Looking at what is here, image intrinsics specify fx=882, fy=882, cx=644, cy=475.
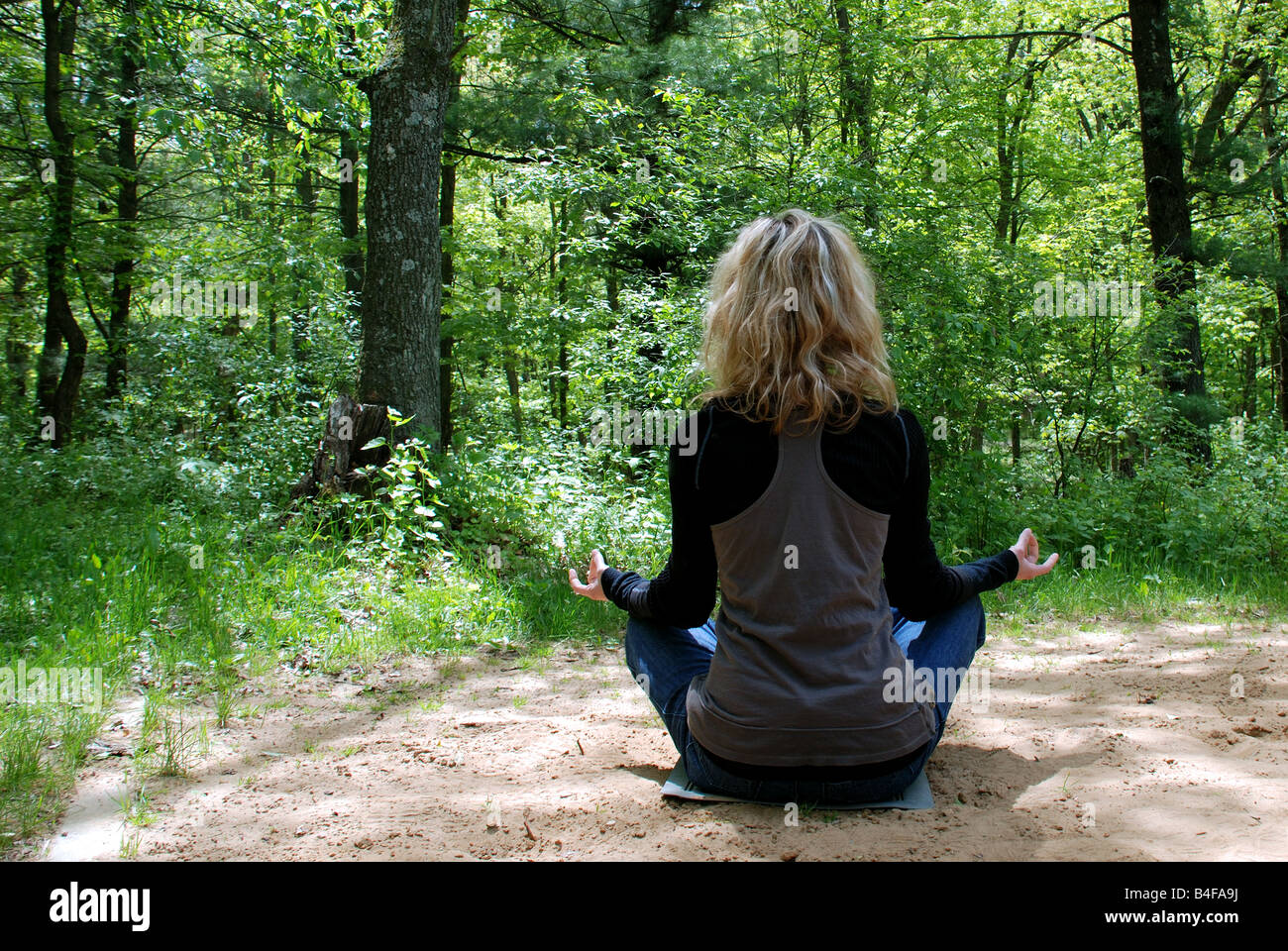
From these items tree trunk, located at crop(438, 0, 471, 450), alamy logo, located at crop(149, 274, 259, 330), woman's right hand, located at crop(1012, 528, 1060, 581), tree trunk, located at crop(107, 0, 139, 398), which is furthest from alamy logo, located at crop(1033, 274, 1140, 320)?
alamy logo, located at crop(149, 274, 259, 330)

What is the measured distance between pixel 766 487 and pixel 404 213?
576cm

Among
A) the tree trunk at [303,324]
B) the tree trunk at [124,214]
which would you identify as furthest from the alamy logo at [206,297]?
the tree trunk at [303,324]

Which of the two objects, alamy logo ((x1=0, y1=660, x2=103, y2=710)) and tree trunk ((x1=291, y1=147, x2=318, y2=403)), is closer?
alamy logo ((x1=0, y1=660, x2=103, y2=710))

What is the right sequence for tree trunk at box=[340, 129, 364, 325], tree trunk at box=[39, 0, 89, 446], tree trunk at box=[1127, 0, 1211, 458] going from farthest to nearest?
tree trunk at box=[340, 129, 364, 325] → tree trunk at box=[1127, 0, 1211, 458] → tree trunk at box=[39, 0, 89, 446]

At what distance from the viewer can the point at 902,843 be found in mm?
2508

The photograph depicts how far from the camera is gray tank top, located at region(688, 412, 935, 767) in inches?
94.0

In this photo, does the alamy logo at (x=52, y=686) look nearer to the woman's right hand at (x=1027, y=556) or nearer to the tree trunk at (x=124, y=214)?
the woman's right hand at (x=1027, y=556)

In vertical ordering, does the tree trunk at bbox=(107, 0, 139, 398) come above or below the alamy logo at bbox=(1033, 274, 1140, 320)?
above

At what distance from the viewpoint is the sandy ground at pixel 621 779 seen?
2.56m

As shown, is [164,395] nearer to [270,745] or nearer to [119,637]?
[119,637]

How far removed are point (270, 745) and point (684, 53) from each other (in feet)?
34.4

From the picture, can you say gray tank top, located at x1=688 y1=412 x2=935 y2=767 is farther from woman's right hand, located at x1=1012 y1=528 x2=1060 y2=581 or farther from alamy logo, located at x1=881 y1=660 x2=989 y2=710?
woman's right hand, located at x1=1012 y1=528 x2=1060 y2=581

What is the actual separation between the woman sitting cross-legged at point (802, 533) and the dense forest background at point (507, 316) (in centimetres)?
227

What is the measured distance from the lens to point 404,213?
7223 mm
